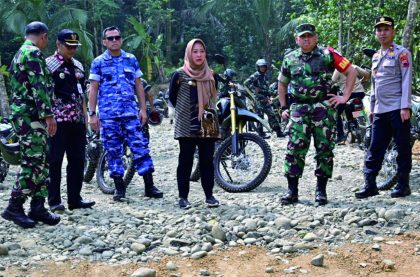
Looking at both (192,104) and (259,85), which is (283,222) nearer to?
(192,104)

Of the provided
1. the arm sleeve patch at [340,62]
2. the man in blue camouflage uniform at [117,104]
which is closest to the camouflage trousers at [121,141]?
the man in blue camouflage uniform at [117,104]

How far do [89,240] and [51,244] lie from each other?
313 millimetres

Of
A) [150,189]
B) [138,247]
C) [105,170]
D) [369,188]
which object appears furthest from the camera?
[105,170]

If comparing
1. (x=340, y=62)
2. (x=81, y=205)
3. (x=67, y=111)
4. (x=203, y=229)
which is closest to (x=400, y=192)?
(x=340, y=62)

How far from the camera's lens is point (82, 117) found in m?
5.64

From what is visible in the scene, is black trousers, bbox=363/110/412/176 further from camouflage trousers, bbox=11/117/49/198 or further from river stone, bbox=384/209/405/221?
camouflage trousers, bbox=11/117/49/198

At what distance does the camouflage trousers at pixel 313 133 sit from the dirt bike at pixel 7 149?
371 cm

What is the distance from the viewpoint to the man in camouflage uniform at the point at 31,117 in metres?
4.77

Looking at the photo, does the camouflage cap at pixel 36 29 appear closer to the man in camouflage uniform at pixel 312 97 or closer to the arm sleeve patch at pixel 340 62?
the man in camouflage uniform at pixel 312 97

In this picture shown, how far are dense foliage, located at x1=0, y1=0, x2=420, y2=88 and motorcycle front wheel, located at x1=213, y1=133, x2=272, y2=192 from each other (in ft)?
50.7

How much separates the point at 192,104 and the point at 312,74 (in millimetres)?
1227

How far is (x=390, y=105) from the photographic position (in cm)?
562

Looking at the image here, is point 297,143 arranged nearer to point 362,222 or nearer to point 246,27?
point 362,222

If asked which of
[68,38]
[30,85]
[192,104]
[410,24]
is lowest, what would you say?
[192,104]
